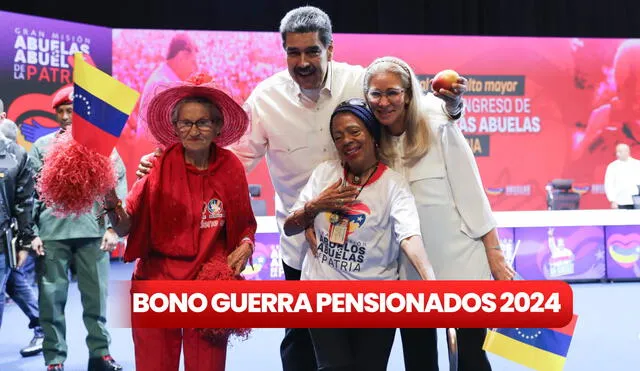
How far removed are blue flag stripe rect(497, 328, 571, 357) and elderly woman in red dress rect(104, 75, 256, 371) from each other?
3.15 feet

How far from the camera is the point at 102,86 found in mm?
2137

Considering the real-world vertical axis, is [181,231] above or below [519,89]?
below

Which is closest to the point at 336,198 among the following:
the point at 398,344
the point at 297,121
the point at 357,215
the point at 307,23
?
the point at 357,215

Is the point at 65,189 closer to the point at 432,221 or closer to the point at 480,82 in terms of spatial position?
the point at 432,221

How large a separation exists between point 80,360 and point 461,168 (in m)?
3.31

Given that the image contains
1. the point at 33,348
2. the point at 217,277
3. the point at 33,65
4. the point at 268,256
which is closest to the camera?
the point at 217,277

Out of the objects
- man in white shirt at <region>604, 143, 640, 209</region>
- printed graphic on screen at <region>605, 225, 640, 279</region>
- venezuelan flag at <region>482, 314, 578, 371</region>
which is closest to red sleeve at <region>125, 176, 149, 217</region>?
venezuelan flag at <region>482, 314, 578, 371</region>

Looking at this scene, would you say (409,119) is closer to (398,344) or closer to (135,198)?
(135,198)

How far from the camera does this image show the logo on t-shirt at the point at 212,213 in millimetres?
2490

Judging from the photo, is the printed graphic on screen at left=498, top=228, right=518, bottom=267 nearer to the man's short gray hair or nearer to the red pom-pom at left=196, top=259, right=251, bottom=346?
the man's short gray hair

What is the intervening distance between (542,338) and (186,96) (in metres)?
1.52

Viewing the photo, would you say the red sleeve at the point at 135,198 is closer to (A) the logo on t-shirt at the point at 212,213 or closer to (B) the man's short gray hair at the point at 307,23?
(A) the logo on t-shirt at the point at 212,213

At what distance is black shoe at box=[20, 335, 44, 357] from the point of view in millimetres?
5055

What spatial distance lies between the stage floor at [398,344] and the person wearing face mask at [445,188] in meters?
1.93
